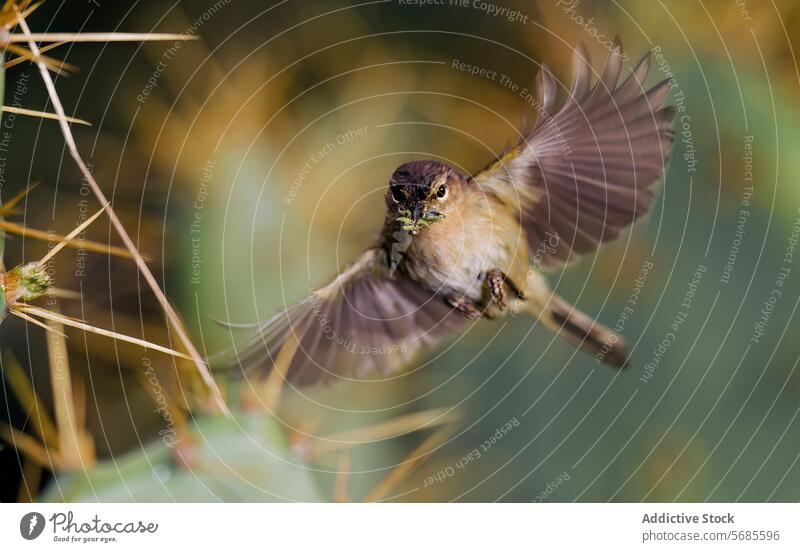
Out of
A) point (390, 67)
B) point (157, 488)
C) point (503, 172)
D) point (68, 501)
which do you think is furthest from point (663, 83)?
point (68, 501)

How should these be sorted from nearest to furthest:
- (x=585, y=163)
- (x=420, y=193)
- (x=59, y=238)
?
1. (x=59, y=238)
2. (x=420, y=193)
3. (x=585, y=163)

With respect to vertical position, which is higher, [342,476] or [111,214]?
[111,214]

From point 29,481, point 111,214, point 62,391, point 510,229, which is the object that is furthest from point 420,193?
point 29,481

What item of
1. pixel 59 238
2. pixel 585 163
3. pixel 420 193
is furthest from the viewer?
pixel 585 163

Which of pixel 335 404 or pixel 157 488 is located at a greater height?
pixel 335 404

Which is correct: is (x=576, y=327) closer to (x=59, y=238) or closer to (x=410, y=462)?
(x=410, y=462)

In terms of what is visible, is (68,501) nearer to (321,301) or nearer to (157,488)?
(157,488)
